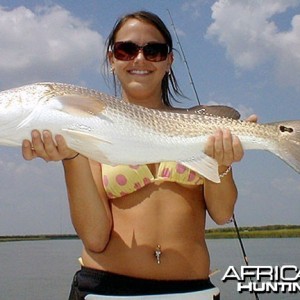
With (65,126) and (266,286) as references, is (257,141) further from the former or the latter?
(266,286)

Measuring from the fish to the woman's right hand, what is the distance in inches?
1.6

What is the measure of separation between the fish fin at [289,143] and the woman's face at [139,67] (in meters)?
1.11

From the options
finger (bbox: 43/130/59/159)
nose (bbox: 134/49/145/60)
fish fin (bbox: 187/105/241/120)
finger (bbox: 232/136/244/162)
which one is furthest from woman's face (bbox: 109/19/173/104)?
finger (bbox: 43/130/59/159)

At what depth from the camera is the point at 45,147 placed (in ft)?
14.4

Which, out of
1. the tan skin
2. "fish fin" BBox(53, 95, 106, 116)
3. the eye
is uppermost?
"fish fin" BBox(53, 95, 106, 116)

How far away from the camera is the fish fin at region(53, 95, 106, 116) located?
14.2ft

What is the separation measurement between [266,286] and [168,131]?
20.1 ft

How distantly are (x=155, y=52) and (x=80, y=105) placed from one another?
1057 mm

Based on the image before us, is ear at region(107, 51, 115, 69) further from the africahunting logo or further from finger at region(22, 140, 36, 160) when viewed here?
the africahunting logo

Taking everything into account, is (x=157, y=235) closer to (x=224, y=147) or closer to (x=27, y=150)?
(x=224, y=147)

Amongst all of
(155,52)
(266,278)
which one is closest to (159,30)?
(155,52)

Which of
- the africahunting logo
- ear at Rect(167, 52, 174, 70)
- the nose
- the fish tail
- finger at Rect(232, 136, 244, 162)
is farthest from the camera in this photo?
the africahunting logo

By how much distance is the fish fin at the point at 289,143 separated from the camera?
14.9ft

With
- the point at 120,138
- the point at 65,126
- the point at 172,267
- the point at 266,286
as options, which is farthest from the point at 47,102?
the point at 266,286
